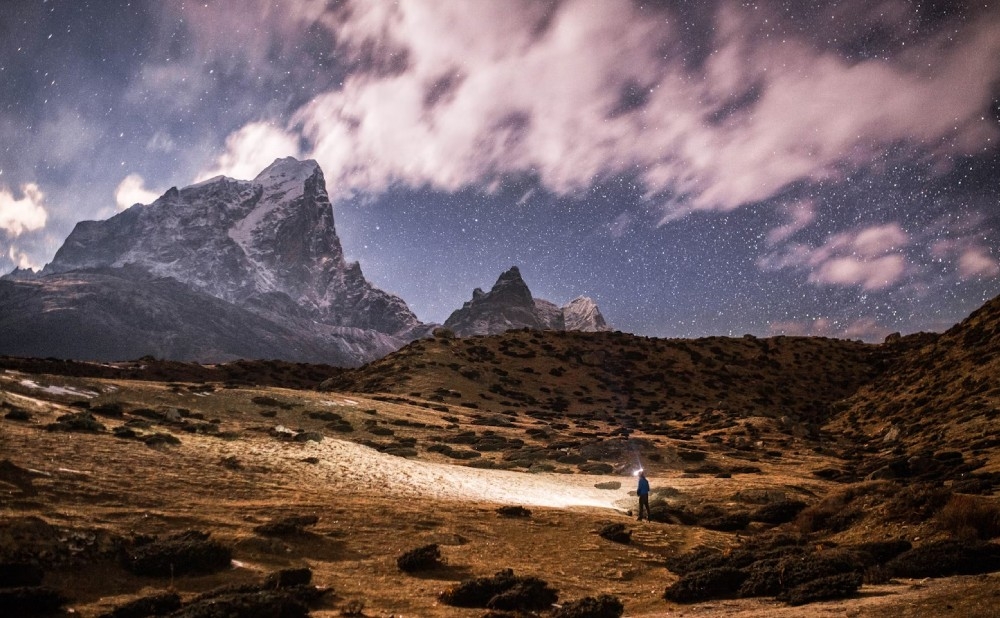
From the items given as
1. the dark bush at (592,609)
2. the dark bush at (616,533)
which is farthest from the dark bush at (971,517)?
the dark bush at (592,609)

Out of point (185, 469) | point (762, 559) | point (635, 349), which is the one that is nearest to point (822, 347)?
point (635, 349)

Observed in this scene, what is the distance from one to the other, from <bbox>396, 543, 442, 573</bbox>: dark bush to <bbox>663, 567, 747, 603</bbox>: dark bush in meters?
7.01

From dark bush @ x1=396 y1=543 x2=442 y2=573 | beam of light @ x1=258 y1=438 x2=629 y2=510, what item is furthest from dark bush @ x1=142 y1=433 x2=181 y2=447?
dark bush @ x1=396 y1=543 x2=442 y2=573

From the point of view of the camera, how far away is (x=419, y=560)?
648 inches

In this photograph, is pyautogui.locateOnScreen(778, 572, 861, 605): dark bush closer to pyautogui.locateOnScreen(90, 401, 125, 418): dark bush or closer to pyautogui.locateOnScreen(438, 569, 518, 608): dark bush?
pyautogui.locateOnScreen(438, 569, 518, 608): dark bush

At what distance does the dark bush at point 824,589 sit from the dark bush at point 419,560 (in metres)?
9.80

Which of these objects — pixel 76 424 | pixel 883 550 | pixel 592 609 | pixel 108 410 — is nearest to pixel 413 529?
pixel 592 609

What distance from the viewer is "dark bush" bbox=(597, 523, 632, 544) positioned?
2123 cm

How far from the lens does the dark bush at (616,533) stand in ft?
69.7

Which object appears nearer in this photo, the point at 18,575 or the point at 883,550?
the point at 18,575

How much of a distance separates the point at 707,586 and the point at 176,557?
14.5 metres

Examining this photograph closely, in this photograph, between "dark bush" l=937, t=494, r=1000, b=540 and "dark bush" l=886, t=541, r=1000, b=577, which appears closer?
"dark bush" l=886, t=541, r=1000, b=577

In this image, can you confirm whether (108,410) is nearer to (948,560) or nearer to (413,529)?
(413,529)

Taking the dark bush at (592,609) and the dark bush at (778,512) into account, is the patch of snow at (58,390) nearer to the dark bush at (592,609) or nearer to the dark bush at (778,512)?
the dark bush at (592,609)
